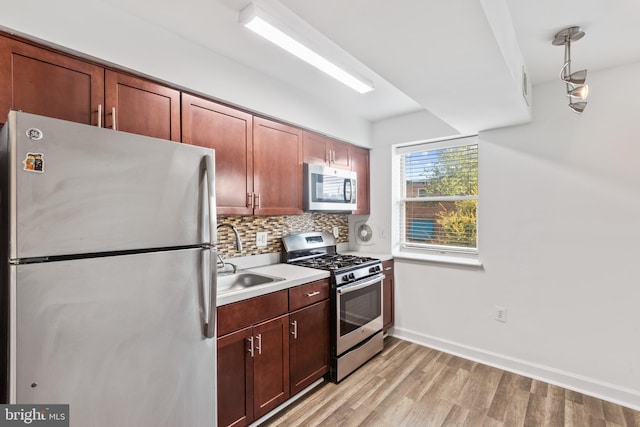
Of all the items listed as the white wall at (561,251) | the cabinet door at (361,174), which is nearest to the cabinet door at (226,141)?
the cabinet door at (361,174)

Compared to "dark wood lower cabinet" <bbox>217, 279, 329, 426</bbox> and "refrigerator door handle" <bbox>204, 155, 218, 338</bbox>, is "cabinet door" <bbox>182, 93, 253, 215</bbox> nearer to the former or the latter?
"refrigerator door handle" <bbox>204, 155, 218, 338</bbox>

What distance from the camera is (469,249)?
3.13 meters

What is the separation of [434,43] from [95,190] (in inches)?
62.5

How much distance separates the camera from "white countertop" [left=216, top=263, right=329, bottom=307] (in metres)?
1.79

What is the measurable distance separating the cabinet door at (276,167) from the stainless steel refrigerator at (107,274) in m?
0.84

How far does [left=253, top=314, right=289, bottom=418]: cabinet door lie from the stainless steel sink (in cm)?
35

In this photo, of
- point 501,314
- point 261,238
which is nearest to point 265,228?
point 261,238

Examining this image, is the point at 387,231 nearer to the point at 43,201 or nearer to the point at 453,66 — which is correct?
the point at 453,66

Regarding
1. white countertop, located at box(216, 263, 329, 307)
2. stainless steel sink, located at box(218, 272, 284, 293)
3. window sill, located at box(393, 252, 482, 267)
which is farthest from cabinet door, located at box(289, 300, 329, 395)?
window sill, located at box(393, 252, 482, 267)

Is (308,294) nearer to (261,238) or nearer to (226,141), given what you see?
(261,238)

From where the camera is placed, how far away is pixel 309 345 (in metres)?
2.32

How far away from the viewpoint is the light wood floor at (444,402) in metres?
2.07

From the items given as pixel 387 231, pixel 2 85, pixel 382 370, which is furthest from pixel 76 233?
pixel 387 231

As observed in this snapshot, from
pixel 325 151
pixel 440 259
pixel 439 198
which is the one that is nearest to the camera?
pixel 325 151
